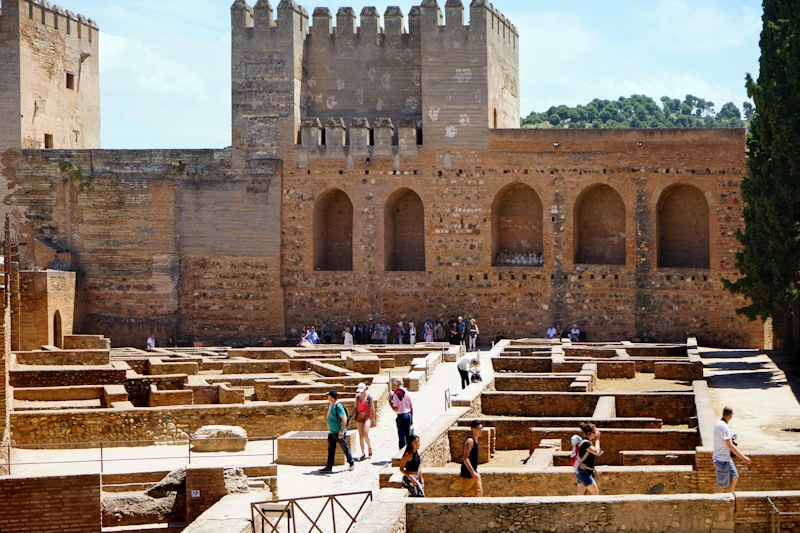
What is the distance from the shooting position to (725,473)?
1286 centimetres

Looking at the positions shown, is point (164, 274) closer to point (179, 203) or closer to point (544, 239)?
point (179, 203)

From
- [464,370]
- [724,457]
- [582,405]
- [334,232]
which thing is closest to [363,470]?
[724,457]

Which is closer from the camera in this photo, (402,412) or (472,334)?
(402,412)

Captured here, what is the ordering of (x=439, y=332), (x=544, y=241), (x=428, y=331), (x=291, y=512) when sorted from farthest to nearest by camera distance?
(x=544, y=241) < (x=439, y=332) < (x=428, y=331) < (x=291, y=512)

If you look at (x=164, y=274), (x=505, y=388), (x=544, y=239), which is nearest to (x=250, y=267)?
(x=164, y=274)

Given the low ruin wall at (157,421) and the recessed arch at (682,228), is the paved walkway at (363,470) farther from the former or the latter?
the recessed arch at (682,228)

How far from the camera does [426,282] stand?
33594mm

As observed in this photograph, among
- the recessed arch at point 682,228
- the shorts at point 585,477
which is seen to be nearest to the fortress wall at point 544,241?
the recessed arch at point 682,228

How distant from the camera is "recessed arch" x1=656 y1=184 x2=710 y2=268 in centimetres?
3316

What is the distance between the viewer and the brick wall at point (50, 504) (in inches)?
553

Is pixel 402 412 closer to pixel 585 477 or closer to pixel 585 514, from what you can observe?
pixel 585 477

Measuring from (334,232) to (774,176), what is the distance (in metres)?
14.6

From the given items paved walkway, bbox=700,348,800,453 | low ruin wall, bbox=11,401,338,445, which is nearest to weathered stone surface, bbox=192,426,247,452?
low ruin wall, bbox=11,401,338,445

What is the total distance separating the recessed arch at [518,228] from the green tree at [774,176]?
340 inches
